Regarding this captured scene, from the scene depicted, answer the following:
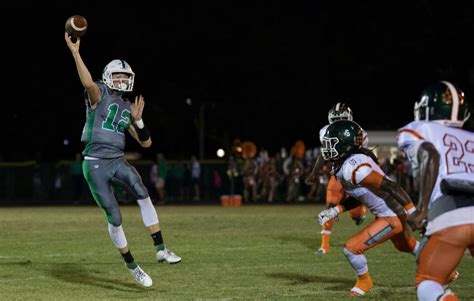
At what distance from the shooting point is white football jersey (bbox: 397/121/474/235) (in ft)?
19.0

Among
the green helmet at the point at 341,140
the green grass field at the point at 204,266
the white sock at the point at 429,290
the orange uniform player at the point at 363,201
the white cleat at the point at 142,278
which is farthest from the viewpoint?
the white cleat at the point at 142,278

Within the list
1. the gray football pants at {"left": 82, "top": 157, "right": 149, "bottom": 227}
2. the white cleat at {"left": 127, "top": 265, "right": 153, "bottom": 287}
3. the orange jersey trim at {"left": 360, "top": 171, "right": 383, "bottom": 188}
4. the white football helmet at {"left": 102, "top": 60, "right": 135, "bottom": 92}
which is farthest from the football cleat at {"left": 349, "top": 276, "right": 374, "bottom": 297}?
the white football helmet at {"left": 102, "top": 60, "right": 135, "bottom": 92}

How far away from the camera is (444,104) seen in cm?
591

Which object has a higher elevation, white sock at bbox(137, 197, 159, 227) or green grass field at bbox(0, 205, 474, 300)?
white sock at bbox(137, 197, 159, 227)

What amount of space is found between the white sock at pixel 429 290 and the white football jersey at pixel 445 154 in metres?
0.34

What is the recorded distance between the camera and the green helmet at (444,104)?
5.91m

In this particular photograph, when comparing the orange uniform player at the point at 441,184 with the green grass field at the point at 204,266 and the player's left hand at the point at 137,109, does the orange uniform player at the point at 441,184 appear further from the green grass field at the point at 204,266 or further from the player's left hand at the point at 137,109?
the player's left hand at the point at 137,109

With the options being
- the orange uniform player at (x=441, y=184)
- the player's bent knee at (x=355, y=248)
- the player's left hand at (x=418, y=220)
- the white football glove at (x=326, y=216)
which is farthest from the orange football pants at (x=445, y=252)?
the white football glove at (x=326, y=216)

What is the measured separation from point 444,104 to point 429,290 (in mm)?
1240

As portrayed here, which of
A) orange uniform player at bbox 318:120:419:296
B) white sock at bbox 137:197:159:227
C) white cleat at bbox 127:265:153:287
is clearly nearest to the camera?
orange uniform player at bbox 318:120:419:296

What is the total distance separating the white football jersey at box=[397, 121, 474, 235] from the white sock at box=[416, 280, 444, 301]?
0.34 m

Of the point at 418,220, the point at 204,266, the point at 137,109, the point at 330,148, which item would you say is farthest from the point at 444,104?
the point at 204,266

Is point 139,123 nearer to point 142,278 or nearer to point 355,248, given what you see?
point 142,278

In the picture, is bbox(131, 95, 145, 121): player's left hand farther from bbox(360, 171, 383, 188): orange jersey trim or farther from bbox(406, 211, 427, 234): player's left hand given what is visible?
bbox(406, 211, 427, 234): player's left hand
